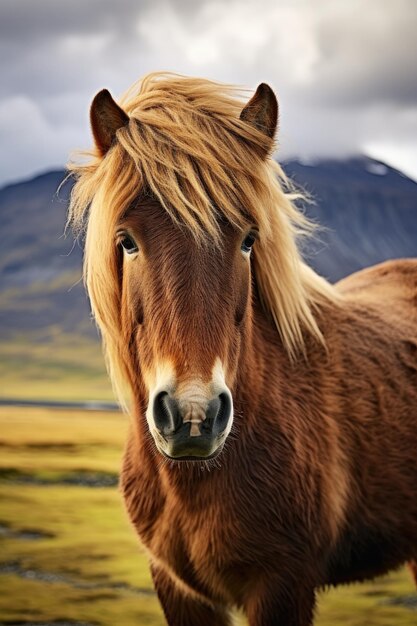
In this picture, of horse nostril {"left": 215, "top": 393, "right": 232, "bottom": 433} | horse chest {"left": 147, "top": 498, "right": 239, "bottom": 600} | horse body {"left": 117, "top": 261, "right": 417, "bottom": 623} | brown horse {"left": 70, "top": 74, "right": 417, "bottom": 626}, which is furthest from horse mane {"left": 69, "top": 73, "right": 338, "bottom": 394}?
horse chest {"left": 147, "top": 498, "right": 239, "bottom": 600}

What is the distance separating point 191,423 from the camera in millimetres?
3172

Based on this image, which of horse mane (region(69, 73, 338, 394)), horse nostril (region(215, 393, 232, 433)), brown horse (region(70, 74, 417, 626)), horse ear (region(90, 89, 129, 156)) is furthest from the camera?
horse ear (region(90, 89, 129, 156))

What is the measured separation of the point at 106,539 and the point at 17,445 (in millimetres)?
24115

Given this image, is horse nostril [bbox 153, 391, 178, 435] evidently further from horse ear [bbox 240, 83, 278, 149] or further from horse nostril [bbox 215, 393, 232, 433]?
horse ear [bbox 240, 83, 278, 149]

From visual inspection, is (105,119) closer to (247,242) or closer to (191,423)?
(247,242)

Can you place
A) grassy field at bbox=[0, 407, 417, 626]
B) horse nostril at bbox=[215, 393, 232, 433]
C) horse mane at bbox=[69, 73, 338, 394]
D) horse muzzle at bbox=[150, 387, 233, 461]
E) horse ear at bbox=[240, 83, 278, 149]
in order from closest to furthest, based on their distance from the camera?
1. horse muzzle at bbox=[150, 387, 233, 461]
2. horse nostril at bbox=[215, 393, 232, 433]
3. horse mane at bbox=[69, 73, 338, 394]
4. horse ear at bbox=[240, 83, 278, 149]
5. grassy field at bbox=[0, 407, 417, 626]

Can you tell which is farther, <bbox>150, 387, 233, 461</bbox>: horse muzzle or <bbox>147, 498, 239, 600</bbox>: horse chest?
<bbox>147, 498, 239, 600</bbox>: horse chest

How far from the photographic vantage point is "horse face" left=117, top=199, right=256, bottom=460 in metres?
3.23

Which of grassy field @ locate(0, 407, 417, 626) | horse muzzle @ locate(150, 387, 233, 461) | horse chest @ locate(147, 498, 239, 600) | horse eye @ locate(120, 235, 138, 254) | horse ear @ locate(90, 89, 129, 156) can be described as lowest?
grassy field @ locate(0, 407, 417, 626)

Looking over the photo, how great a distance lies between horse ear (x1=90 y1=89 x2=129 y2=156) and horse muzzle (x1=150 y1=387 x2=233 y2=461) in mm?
1467

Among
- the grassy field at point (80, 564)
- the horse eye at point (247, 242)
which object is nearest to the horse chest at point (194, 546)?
the grassy field at point (80, 564)

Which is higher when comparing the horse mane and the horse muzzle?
the horse mane

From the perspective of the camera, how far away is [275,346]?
4.63 meters

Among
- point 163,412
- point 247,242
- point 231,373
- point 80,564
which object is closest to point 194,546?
point 231,373
